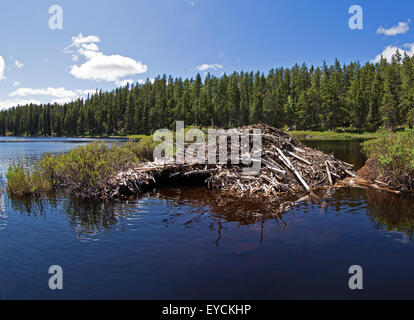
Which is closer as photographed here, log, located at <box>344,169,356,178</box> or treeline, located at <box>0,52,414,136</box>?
log, located at <box>344,169,356,178</box>

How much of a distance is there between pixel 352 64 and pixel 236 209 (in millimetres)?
116200

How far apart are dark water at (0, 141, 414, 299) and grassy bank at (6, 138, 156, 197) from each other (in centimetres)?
190

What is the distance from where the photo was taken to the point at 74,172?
1515 centimetres

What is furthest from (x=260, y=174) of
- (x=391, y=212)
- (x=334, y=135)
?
(x=334, y=135)

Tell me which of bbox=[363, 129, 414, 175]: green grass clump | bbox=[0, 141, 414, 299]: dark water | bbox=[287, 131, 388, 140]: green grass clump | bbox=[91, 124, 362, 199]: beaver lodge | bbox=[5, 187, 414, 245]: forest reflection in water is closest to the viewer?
bbox=[0, 141, 414, 299]: dark water

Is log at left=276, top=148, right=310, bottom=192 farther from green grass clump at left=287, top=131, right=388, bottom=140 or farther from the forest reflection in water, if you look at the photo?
green grass clump at left=287, top=131, right=388, bottom=140

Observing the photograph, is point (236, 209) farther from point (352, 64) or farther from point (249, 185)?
point (352, 64)

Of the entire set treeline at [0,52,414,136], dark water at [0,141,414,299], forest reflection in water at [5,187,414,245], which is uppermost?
treeline at [0,52,414,136]

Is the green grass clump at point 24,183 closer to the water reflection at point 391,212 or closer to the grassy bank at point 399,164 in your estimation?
the water reflection at point 391,212

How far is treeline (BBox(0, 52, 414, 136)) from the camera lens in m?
83.1

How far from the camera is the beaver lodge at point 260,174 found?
49.8 feet

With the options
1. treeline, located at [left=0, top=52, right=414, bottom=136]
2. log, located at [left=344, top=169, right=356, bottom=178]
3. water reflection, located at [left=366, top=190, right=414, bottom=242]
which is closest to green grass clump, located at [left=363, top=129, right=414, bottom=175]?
water reflection, located at [left=366, top=190, right=414, bottom=242]

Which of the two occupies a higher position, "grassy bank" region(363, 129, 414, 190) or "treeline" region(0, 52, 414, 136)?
"treeline" region(0, 52, 414, 136)
